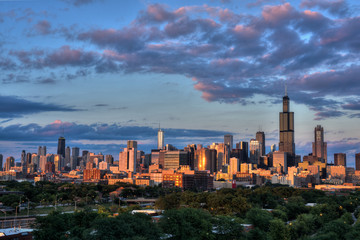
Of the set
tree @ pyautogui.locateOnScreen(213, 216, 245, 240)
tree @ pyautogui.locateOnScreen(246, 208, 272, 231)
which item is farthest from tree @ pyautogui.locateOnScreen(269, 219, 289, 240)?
tree @ pyautogui.locateOnScreen(246, 208, 272, 231)

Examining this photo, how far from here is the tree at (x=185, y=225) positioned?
194ft

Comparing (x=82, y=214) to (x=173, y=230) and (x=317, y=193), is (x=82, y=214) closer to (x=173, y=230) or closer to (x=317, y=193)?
(x=173, y=230)

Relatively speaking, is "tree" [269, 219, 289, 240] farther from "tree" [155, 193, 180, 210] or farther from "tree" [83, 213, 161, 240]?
"tree" [155, 193, 180, 210]

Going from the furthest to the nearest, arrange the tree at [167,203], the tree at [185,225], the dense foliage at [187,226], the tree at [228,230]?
1. the tree at [167,203]
2. the tree at [228,230]
3. the tree at [185,225]
4. the dense foliage at [187,226]

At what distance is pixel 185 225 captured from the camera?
6034 cm

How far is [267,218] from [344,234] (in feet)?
54.7

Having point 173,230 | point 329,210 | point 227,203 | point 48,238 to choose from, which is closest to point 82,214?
point 48,238

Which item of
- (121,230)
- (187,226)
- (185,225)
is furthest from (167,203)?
(121,230)

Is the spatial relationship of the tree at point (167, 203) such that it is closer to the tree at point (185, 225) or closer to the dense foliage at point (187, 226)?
→ the dense foliage at point (187, 226)

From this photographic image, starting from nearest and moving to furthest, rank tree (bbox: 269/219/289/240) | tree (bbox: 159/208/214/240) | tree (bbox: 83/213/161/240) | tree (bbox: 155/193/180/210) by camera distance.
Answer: tree (bbox: 83/213/161/240) < tree (bbox: 159/208/214/240) < tree (bbox: 269/219/289/240) < tree (bbox: 155/193/180/210)

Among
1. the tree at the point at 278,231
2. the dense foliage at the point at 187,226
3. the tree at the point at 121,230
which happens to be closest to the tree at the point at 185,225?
the dense foliage at the point at 187,226

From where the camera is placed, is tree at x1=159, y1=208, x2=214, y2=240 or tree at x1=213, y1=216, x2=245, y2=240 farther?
tree at x1=213, y1=216, x2=245, y2=240

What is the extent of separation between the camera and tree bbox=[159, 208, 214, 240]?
59250mm

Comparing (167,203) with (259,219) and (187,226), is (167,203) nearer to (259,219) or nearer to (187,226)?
(259,219)
